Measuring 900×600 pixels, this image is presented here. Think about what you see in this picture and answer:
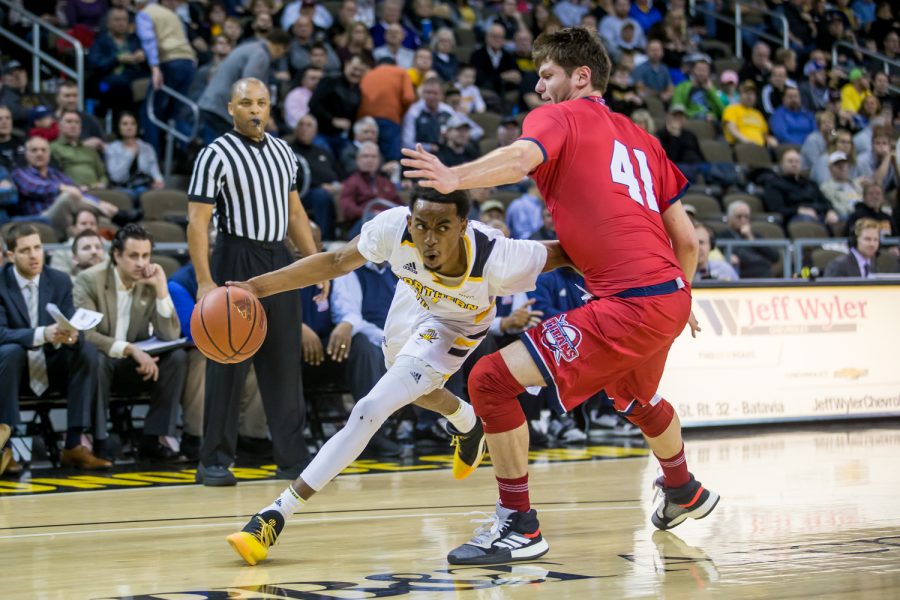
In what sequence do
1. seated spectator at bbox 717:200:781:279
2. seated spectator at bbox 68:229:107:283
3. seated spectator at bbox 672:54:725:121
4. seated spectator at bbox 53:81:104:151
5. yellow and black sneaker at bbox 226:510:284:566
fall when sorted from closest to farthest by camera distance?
yellow and black sneaker at bbox 226:510:284:566
seated spectator at bbox 68:229:107:283
seated spectator at bbox 53:81:104:151
seated spectator at bbox 717:200:781:279
seated spectator at bbox 672:54:725:121

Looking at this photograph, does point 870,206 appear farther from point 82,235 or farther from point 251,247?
point 251,247

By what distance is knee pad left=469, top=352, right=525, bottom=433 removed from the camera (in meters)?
4.71

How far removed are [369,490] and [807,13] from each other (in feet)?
51.1

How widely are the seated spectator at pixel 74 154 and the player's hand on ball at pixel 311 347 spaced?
3.62m

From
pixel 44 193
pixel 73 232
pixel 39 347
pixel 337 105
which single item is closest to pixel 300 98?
pixel 337 105

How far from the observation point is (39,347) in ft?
26.4

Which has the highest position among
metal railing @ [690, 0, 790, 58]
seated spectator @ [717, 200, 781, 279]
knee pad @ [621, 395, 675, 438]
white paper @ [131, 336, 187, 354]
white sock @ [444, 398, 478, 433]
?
metal railing @ [690, 0, 790, 58]

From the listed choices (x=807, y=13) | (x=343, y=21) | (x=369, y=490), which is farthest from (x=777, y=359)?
(x=807, y=13)

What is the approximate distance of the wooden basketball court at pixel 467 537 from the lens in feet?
13.6

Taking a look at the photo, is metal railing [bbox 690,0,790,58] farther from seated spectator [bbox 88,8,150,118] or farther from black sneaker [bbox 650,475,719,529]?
black sneaker [bbox 650,475,719,529]

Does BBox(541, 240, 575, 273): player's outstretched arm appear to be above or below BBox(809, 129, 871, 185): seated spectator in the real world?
below

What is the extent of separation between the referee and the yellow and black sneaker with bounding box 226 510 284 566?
2359 millimetres

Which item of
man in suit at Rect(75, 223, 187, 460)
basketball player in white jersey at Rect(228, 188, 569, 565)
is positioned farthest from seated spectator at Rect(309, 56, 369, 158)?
basketball player in white jersey at Rect(228, 188, 569, 565)

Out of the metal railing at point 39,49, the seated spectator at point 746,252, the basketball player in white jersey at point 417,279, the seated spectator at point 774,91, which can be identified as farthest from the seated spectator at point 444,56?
the basketball player in white jersey at point 417,279
